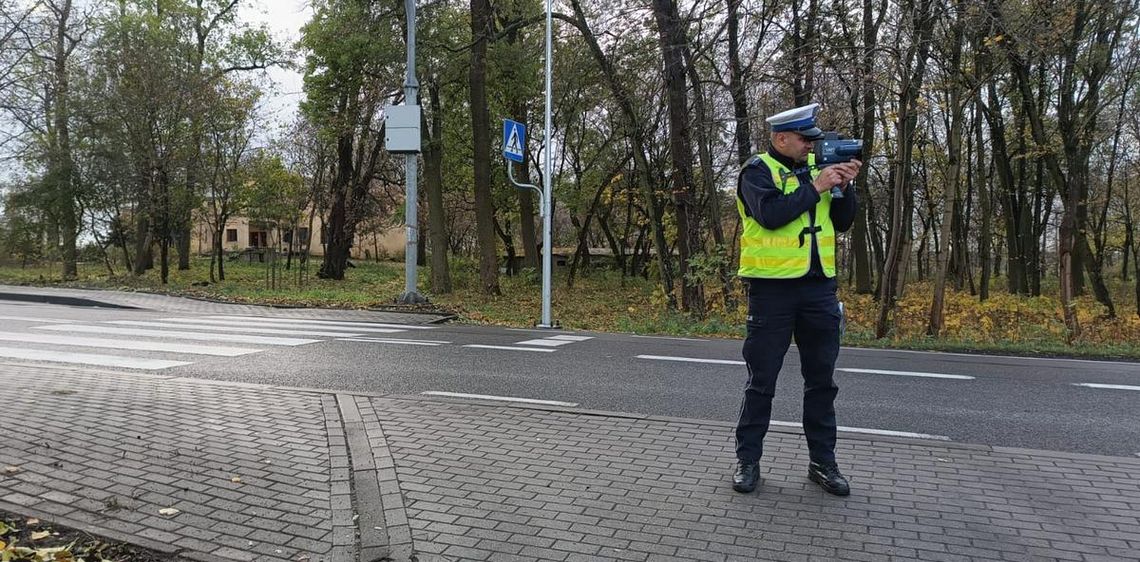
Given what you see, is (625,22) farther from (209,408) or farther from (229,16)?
(229,16)

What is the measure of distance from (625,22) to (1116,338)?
1096cm

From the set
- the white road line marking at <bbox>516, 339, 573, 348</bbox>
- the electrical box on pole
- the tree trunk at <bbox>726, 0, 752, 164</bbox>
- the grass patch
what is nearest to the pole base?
the grass patch

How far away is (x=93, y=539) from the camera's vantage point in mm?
3328

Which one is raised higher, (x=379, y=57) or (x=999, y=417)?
(x=379, y=57)

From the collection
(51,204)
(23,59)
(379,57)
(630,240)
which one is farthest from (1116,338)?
(630,240)

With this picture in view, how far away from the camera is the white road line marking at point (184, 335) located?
10188mm

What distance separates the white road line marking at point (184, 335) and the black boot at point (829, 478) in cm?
782

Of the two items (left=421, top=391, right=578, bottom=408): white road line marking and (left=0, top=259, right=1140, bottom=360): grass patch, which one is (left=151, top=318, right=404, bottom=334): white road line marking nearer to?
(left=0, top=259, right=1140, bottom=360): grass patch

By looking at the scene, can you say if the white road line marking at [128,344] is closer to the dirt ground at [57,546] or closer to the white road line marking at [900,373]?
the dirt ground at [57,546]

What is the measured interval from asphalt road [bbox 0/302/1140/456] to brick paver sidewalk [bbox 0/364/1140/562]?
928 mm

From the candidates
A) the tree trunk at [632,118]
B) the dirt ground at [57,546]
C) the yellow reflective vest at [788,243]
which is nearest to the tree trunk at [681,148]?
the tree trunk at [632,118]

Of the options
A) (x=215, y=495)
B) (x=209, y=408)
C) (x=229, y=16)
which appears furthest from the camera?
(x=229, y=16)

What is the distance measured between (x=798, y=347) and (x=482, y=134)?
15663mm

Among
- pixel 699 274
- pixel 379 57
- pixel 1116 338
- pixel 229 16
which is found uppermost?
pixel 229 16
